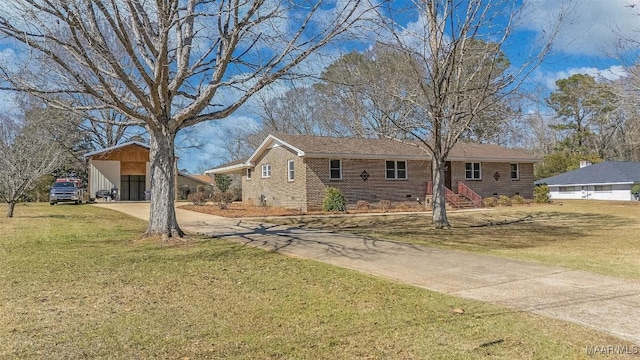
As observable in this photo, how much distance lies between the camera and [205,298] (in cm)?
543

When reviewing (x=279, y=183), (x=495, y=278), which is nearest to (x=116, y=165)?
(x=279, y=183)

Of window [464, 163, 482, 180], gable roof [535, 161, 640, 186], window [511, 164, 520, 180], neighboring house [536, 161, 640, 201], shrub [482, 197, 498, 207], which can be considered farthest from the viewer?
neighboring house [536, 161, 640, 201]

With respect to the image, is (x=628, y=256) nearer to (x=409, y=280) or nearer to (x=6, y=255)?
(x=409, y=280)

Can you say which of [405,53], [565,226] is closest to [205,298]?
[405,53]

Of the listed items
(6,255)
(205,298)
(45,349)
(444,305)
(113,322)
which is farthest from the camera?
(6,255)

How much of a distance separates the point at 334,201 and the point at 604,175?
2624cm

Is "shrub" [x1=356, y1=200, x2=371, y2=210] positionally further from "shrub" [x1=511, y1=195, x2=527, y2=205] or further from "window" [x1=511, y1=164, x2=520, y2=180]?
"window" [x1=511, y1=164, x2=520, y2=180]

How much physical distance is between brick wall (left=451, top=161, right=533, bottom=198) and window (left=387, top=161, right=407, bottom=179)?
344 centimetres

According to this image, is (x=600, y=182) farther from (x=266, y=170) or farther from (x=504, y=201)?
(x=266, y=170)

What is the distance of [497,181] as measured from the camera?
27828mm

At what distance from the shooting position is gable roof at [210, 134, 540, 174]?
2242 centimetres

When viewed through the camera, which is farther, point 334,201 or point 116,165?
point 116,165

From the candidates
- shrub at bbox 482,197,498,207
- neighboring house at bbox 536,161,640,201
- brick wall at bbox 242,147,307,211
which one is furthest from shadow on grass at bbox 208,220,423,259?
neighboring house at bbox 536,161,640,201

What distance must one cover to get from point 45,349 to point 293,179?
19.4m
